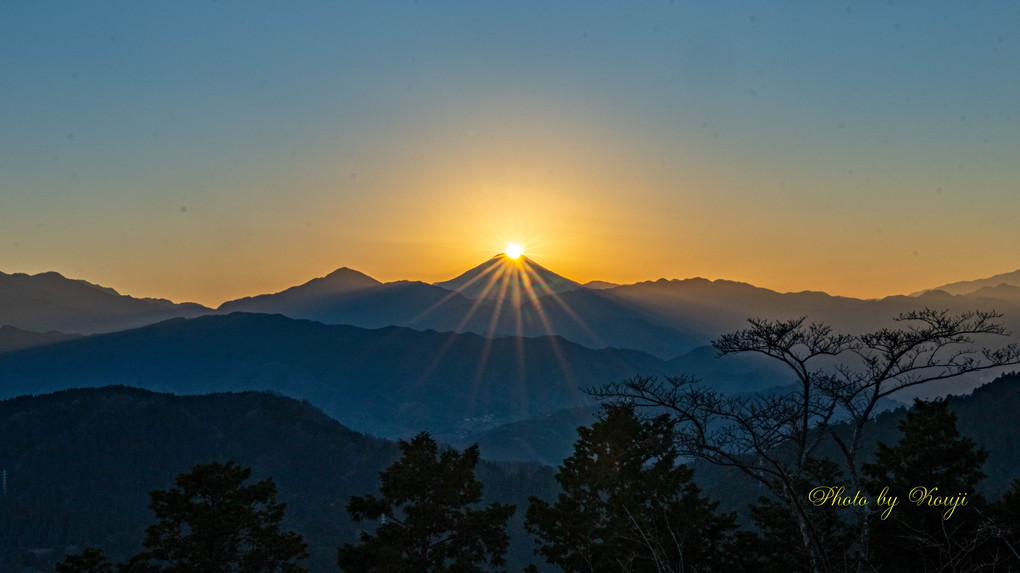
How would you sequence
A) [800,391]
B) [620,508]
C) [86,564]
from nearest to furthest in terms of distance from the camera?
[800,391], [620,508], [86,564]

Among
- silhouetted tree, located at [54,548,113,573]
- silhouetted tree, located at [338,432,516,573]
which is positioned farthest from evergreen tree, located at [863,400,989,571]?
→ silhouetted tree, located at [54,548,113,573]

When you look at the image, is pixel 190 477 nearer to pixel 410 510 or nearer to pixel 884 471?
pixel 410 510

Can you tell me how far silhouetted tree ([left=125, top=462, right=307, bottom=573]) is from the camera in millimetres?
33594

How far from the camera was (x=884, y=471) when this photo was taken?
30484 mm

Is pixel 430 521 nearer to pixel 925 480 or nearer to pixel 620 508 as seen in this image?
pixel 620 508

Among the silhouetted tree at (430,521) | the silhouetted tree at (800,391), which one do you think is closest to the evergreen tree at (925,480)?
the silhouetted tree at (800,391)

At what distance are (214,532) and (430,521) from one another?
9912 mm

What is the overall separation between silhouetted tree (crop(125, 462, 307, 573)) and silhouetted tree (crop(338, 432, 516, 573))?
3555 mm

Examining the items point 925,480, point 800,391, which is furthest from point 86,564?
point 925,480

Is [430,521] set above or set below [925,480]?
below

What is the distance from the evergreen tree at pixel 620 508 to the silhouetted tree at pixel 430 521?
2.33 meters

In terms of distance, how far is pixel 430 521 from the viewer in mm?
34281

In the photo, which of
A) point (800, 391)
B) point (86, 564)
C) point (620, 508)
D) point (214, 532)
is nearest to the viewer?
point (800, 391)

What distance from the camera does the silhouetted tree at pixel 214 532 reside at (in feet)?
110
